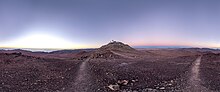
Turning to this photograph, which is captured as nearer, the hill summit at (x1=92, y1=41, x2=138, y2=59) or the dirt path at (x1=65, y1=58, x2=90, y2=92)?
the dirt path at (x1=65, y1=58, x2=90, y2=92)

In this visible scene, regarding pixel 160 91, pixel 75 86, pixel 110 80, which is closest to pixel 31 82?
pixel 75 86

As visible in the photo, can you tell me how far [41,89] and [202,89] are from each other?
36.1ft

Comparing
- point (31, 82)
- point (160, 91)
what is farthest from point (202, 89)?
point (31, 82)

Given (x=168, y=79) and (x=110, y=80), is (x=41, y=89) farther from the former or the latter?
(x=168, y=79)

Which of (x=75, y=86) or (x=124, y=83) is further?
(x=124, y=83)

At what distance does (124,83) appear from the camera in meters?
18.5

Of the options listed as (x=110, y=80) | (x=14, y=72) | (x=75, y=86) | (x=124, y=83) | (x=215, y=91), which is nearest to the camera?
(x=215, y=91)

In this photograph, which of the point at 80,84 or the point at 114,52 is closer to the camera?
the point at 80,84

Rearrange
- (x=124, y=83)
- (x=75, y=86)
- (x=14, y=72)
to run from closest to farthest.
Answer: (x=75, y=86)
(x=124, y=83)
(x=14, y=72)

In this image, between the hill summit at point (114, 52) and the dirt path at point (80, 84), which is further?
the hill summit at point (114, 52)

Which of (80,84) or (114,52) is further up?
(114,52)

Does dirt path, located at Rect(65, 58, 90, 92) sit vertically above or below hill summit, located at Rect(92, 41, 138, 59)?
below

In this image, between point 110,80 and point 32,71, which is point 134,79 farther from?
point 32,71

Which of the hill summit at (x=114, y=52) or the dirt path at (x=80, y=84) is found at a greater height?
the hill summit at (x=114, y=52)
